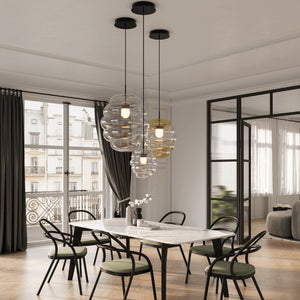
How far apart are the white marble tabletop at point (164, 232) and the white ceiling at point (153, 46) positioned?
225 cm

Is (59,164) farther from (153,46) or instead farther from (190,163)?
(153,46)

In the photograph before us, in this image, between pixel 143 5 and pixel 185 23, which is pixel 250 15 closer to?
pixel 185 23

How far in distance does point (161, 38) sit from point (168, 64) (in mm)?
1305

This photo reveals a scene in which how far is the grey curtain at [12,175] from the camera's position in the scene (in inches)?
252

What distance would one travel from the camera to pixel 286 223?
7668mm

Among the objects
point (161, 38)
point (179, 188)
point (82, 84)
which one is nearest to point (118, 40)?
point (161, 38)

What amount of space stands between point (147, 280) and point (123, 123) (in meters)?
2.06

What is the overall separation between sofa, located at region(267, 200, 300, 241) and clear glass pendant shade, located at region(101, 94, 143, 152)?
4.44 m

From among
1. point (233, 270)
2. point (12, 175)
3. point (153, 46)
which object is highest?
point (153, 46)

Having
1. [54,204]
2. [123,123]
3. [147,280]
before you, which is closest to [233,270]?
[147,280]

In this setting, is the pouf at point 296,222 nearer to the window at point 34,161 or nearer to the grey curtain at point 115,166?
the grey curtain at point 115,166

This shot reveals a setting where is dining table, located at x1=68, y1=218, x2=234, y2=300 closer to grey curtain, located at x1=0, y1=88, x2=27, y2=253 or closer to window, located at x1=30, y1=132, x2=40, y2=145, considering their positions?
grey curtain, located at x1=0, y1=88, x2=27, y2=253

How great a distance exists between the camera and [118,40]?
4.88 metres

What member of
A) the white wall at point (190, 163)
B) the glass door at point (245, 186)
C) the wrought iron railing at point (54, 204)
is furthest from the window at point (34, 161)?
the glass door at point (245, 186)
